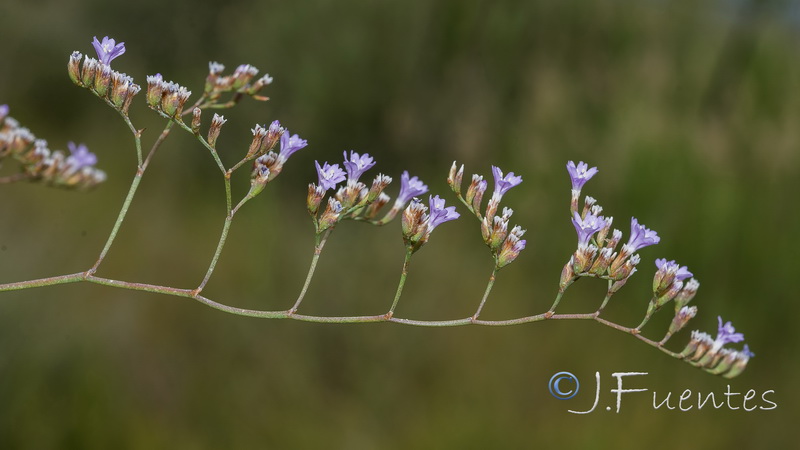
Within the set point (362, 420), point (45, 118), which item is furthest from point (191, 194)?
point (362, 420)

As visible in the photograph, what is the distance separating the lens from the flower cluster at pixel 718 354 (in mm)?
1070

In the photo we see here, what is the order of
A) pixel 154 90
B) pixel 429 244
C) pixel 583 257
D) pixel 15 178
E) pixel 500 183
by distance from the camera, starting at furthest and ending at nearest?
pixel 429 244 < pixel 500 183 < pixel 583 257 < pixel 154 90 < pixel 15 178

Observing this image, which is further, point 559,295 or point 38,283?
point 559,295

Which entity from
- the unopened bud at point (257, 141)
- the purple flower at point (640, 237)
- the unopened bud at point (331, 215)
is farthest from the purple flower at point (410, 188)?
the purple flower at point (640, 237)

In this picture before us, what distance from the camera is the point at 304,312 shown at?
3.74 meters

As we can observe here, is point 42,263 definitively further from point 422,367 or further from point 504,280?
point 504,280

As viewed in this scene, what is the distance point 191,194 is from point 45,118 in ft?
4.73

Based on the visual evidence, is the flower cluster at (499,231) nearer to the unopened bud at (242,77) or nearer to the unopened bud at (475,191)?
the unopened bud at (475,191)

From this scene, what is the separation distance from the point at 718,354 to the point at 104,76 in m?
1.00

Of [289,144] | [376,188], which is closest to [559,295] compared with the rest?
[376,188]

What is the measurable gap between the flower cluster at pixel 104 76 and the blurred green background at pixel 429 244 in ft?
7.25

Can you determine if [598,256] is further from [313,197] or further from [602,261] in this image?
[313,197]

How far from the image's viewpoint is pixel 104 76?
0.99m

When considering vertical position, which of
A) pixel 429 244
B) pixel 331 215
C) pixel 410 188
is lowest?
pixel 331 215
